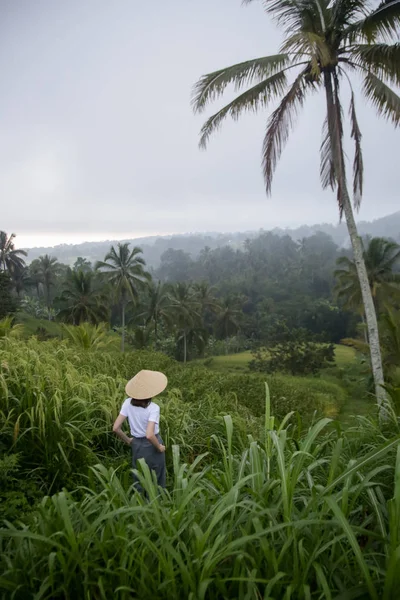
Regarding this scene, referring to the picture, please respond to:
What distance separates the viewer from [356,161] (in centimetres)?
935

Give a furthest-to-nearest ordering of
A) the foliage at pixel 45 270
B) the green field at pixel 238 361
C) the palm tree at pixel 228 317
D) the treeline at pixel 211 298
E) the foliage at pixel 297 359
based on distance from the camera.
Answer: the foliage at pixel 45 270
the palm tree at pixel 228 317
the green field at pixel 238 361
the treeline at pixel 211 298
the foliage at pixel 297 359

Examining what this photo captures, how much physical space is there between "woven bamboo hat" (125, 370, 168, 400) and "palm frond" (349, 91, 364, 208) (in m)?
7.47

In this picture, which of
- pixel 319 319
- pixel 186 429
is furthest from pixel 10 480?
pixel 319 319

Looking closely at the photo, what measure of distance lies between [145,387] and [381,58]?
25.2 feet

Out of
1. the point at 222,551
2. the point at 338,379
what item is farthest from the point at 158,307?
the point at 222,551

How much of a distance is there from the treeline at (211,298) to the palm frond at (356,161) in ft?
43.0

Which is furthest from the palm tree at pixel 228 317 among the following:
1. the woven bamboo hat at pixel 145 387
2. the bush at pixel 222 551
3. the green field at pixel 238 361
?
the bush at pixel 222 551

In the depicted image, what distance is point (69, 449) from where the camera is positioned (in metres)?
3.56

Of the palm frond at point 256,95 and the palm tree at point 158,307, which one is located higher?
the palm frond at point 256,95

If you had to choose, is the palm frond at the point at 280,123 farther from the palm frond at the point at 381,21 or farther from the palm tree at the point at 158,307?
the palm tree at the point at 158,307

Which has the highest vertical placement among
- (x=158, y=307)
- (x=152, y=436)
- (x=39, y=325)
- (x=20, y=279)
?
(x=152, y=436)

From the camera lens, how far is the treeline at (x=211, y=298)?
29.7m

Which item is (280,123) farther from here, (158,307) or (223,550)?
(158,307)

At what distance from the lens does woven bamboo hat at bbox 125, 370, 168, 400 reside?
3451mm
